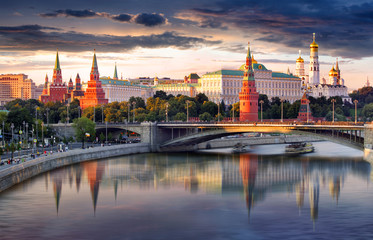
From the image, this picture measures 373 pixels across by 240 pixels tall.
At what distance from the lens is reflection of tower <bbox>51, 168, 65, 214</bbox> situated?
45.1 m

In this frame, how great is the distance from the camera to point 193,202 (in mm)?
43812

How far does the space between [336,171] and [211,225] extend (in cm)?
2637

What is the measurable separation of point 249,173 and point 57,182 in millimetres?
17702

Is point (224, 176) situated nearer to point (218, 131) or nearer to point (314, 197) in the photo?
point (314, 197)

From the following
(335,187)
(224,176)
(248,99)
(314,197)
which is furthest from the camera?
(248,99)

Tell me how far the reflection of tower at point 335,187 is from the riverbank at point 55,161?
22.4 m

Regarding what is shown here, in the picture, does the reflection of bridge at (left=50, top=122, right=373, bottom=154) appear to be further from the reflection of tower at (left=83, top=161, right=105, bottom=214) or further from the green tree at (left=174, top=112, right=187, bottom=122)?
the green tree at (left=174, top=112, right=187, bottom=122)

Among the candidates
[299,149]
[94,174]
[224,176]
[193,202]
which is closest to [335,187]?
[224,176]

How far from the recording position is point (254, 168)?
63.9 meters

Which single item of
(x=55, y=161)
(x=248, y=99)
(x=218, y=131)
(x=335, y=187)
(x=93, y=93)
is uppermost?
(x=93, y=93)

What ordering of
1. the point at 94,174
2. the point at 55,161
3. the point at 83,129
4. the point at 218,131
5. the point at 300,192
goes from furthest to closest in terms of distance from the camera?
the point at 83,129, the point at 218,131, the point at 55,161, the point at 94,174, the point at 300,192

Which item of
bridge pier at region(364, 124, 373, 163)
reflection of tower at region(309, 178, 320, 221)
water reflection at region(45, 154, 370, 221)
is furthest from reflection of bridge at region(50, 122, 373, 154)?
reflection of tower at region(309, 178, 320, 221)

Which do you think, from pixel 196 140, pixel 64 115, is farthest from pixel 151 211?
pixel 64 115

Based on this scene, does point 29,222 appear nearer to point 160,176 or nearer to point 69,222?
point 69,222
